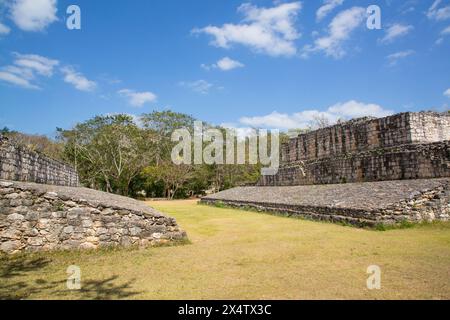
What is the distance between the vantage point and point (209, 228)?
477 inches

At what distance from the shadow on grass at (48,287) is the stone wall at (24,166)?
4.45 metres

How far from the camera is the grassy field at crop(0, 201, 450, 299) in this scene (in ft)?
15.6

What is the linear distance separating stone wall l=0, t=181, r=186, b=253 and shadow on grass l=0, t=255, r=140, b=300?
106 cm

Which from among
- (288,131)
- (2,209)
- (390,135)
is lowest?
(2,209)

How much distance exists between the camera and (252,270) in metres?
5.96

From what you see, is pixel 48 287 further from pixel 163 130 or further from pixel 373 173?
pixel 163 130

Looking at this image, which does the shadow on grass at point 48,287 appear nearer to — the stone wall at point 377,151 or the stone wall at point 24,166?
the stone wall at point 24,166

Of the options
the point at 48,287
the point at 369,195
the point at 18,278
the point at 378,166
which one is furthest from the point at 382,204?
the point at 18,278

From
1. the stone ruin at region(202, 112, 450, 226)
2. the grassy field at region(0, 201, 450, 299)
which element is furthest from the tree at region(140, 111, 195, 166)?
the grassy field at region(0, 201, 450, 299)

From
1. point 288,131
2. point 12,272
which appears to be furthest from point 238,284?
point 288,131

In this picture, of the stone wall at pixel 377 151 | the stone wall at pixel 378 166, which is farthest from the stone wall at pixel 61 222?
the stone wall at pixel 377 151

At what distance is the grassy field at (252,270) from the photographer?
4.74 metres

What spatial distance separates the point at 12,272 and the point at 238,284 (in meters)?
4.32
